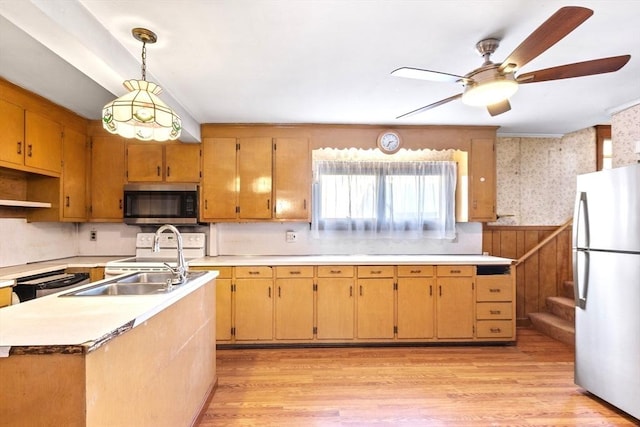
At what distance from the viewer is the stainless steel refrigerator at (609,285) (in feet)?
6.81

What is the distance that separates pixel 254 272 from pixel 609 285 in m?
2.86

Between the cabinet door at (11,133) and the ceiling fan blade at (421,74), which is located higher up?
the ceiling fan blade at (421,74)

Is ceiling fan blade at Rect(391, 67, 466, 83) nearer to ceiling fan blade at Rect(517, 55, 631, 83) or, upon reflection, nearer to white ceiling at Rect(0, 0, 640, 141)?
white ceiling at Rect(0, 0, 640, 141)

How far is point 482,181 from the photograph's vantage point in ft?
12.2

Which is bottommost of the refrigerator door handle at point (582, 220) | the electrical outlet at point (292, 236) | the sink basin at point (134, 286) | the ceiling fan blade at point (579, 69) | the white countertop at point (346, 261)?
the white countertop at point (346, 261)

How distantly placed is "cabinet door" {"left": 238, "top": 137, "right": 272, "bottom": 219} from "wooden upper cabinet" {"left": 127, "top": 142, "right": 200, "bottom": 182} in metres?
0.51

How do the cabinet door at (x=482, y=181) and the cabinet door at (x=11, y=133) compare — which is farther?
the cabinet door at (x=482, y=181)

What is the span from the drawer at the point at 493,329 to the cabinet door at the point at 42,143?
4.46 m

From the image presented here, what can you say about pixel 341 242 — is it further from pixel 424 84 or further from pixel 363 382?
pixel 424 84

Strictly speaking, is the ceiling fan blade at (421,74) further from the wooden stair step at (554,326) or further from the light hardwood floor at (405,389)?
the wooden stair step at (554,326)

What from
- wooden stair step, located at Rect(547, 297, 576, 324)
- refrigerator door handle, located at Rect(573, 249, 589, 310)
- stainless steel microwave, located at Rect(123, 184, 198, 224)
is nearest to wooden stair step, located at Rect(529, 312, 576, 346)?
wooden stair step, located at Rect(547, 297, 576, 324)

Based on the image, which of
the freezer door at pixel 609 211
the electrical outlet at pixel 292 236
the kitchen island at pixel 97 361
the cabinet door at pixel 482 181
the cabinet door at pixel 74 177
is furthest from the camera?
the electrical outlet at pixel 292 236

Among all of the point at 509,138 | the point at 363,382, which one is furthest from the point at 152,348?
the point at 509,138

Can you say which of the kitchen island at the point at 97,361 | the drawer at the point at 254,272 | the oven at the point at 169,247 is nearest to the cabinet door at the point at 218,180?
the oven at the point at 169,247
